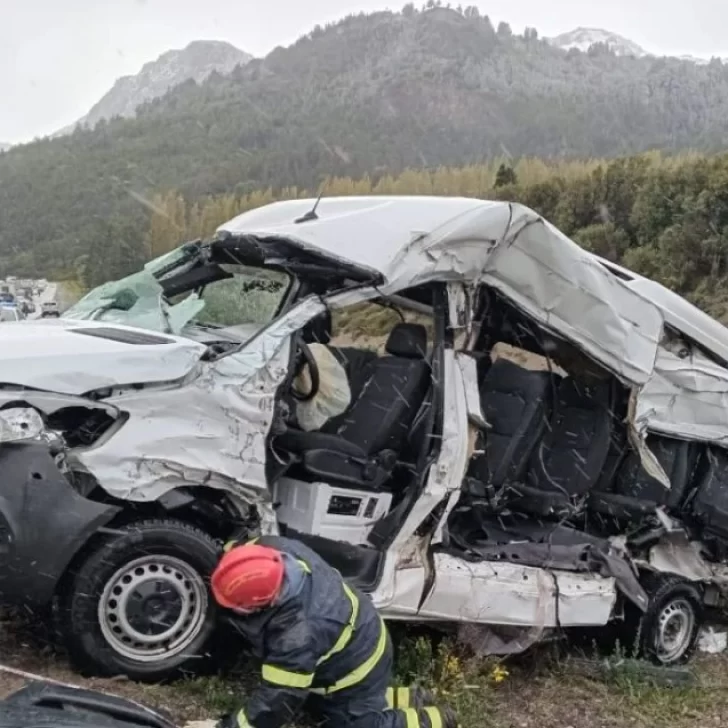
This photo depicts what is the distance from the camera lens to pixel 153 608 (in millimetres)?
4105

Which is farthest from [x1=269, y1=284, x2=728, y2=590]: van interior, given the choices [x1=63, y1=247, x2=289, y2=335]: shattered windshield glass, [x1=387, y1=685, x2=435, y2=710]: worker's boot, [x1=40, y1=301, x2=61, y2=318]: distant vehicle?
[x1=40, y1=301, x2=61, y2=318]: distant vehicle

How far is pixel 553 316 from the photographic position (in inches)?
208

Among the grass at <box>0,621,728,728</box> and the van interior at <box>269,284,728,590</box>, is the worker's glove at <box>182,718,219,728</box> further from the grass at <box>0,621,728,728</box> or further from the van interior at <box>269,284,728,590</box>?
the van interior at <box>269,284,728,590</box>

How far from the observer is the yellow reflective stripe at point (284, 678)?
10.7 ft

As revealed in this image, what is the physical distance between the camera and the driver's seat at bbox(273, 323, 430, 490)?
4895 mm

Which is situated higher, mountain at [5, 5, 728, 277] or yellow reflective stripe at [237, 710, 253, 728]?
mountain at [5, 5, 728, 277]

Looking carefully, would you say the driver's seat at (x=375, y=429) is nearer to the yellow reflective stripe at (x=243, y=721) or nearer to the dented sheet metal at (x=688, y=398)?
the dented sheet metal at (x=688, y=398)

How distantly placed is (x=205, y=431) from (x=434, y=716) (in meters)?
1.46

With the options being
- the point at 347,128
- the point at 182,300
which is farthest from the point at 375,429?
the point at 347,128

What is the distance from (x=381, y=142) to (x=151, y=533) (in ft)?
416

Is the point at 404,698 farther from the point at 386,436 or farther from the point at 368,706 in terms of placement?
the point at 386,436

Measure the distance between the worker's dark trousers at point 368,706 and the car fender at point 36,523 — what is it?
3.66 ft

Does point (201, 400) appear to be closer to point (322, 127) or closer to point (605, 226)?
point (605, 226)

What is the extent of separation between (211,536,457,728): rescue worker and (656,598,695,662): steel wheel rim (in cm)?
257
